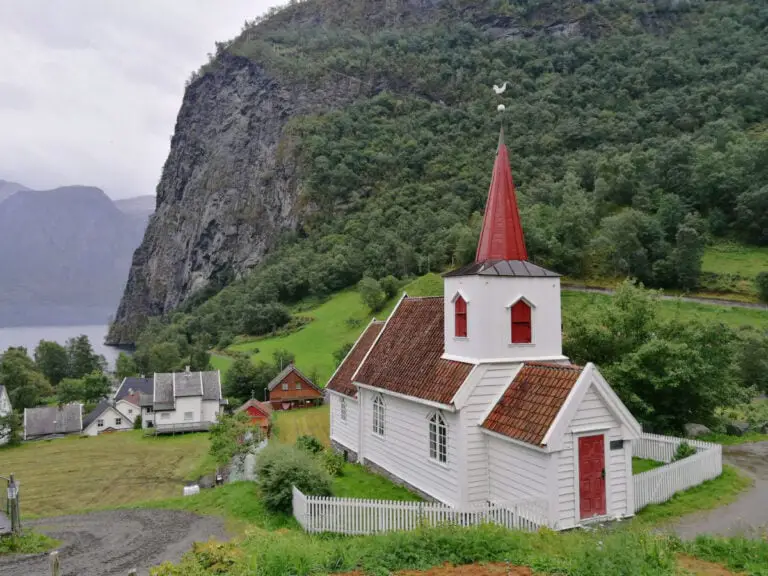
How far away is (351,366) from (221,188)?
128 meters

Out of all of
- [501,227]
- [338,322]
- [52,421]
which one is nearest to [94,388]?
[52,421]

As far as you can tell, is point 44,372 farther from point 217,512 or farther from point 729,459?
point 729,459

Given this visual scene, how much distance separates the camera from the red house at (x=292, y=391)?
53.6m

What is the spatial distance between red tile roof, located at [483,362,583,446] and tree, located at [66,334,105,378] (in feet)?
265

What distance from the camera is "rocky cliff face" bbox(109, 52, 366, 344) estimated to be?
13112cm

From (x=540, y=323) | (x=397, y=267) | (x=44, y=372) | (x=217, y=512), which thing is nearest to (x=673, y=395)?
(x=540, y=323)

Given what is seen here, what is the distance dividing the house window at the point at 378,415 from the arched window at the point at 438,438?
3.77m

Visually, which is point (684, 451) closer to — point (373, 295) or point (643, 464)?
point (643, 464)

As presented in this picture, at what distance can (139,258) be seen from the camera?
169375 millimetres

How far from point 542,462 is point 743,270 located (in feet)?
165

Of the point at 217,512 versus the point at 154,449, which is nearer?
the point at 217,512

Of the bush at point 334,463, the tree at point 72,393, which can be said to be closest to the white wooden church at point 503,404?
the bush at point 334,463

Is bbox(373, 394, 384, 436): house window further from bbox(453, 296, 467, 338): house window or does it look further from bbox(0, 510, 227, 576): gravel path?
bbox(0, 510, 227, 576): gravel path

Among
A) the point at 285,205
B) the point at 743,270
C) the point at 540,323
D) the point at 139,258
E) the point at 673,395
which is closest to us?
the point at 540,323
